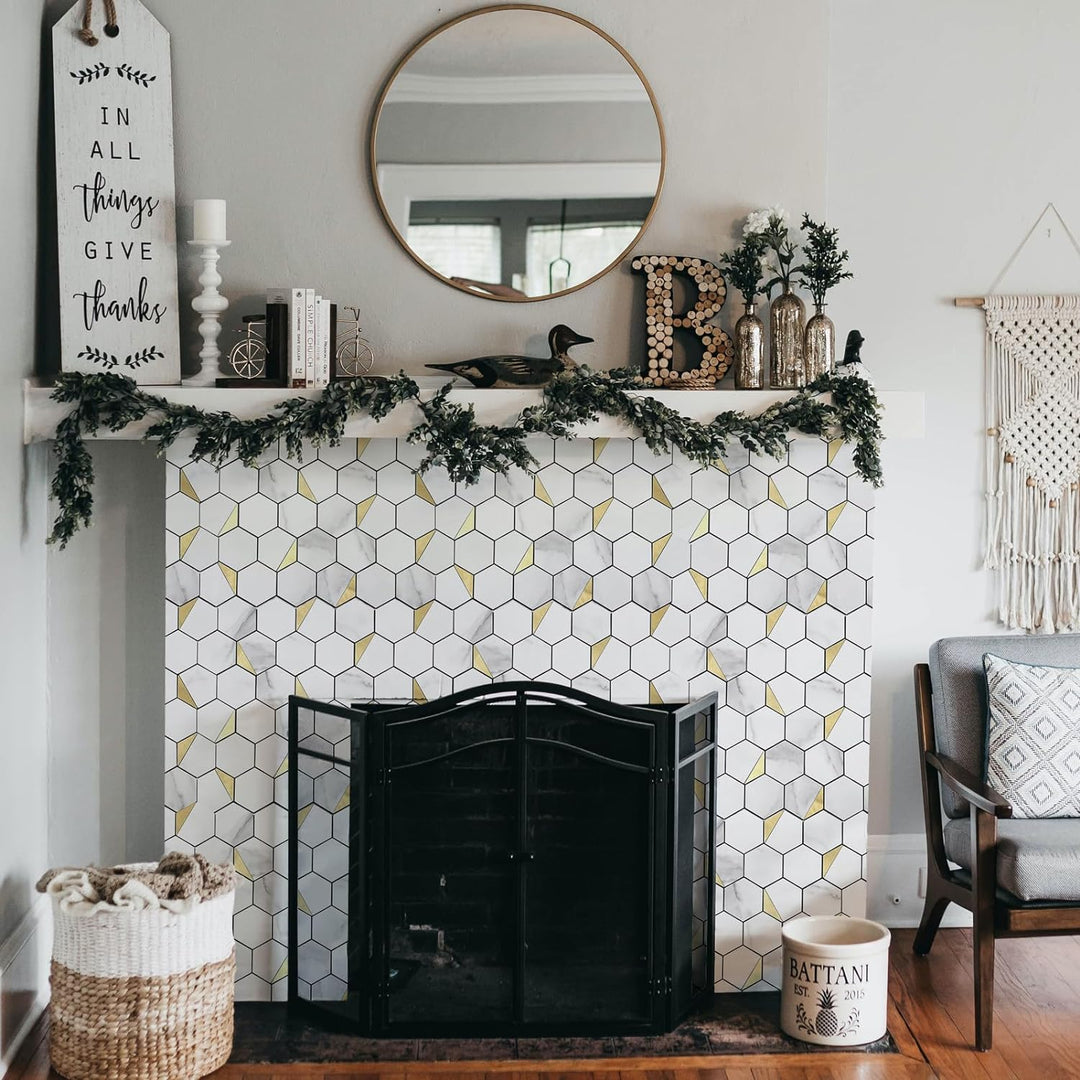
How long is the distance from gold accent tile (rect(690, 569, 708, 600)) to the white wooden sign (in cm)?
137

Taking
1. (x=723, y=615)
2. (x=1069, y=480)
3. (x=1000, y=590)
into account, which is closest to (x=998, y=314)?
(x=1069, y=480)

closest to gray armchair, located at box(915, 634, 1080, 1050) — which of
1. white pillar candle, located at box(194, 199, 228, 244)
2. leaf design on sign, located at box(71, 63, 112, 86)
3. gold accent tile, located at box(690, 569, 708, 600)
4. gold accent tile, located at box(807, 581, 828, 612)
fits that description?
gold accent tile, located at box(807, 581, 828, 612)

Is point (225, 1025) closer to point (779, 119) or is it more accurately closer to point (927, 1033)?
point (927, 1033)

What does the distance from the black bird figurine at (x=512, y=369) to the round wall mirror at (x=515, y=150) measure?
0.21m

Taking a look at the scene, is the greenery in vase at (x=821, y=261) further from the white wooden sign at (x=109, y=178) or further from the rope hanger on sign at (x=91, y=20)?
the rope hanger on sign at (x=91, y=20)

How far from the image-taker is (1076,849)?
2709 millimetres

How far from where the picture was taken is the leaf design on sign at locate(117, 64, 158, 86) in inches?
113

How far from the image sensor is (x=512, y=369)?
2855 mm

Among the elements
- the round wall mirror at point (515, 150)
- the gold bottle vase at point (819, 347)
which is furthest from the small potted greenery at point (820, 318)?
the round wall mirror at point (515, 150)

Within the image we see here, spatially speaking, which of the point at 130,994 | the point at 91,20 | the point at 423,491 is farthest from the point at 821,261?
the point at 130,994

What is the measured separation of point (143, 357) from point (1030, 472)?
2.43 m

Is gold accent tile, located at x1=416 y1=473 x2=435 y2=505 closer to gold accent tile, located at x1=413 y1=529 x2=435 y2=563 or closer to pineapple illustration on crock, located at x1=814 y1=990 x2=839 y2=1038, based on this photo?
gold accent tile, located at x1=413 y1=529 x2=435 y2=563

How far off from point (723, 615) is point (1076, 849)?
3.12 ft

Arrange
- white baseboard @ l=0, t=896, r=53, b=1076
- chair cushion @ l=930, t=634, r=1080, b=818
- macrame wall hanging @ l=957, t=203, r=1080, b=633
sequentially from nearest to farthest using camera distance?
white baseboard @ l=0, t=896, r=53, b=1076 → chair cushion @ l=930, t=634, r=1080, b=818 → macrame wall hanging @ l=957, t=203, r=1080, b=633
